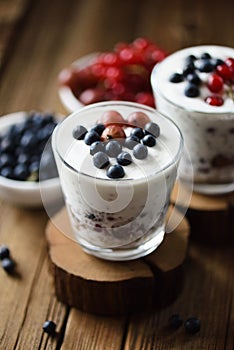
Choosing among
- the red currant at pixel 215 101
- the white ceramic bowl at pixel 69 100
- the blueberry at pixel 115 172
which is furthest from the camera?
the white ceramic bowl at pixel 69 100

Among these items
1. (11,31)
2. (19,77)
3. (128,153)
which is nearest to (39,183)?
(128,153)

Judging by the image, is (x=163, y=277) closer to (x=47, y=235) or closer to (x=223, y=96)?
(x=47, y=235)

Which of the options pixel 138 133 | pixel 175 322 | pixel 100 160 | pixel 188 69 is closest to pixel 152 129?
pixel 138 133

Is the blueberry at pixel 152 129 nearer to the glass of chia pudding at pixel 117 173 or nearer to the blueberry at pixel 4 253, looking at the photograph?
the glass of chia pudding at pixel 117 173

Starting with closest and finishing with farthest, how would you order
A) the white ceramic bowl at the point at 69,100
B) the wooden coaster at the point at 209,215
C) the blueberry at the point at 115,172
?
the blueberry at the point at 115,172 → the wooden coaster at the point at 209,215 → the white ceramic bowl at the point at 69,100

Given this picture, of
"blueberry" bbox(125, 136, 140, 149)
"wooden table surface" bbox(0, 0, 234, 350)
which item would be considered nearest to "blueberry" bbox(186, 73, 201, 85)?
"blueberry" bbox(125, 136, 140, 149)

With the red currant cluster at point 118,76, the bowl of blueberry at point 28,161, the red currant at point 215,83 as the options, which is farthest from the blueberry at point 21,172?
the red currant at point 215,83
